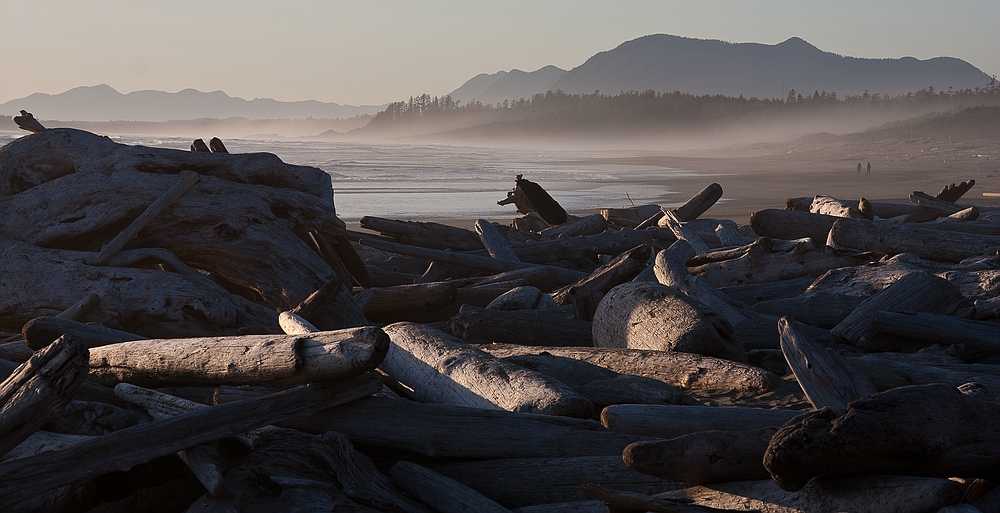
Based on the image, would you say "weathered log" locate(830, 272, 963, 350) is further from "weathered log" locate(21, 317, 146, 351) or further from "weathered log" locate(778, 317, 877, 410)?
"weathered log" locate(21, 317, 146, 351)

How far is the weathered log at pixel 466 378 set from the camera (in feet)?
13.2

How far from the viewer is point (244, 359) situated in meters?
3.58

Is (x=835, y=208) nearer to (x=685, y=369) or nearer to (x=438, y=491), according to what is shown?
(x=685, y=369)

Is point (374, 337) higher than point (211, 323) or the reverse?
higher

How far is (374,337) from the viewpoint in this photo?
3.24 metres

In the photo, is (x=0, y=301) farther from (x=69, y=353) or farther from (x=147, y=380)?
(x=69, y=353)

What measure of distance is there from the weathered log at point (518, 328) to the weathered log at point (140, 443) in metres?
2.94

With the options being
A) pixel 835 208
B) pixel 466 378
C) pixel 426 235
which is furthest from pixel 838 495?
pixel 835 208

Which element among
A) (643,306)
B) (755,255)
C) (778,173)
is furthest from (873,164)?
(643,306)

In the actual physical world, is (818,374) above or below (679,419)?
above

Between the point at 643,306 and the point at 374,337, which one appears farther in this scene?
the point at 643,306

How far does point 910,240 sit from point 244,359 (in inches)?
311

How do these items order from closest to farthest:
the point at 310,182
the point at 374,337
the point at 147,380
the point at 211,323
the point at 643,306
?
the point at 374,337 → the point at 147,380 → the point at 643,306 → the point at 211,323 → the point at 310,182

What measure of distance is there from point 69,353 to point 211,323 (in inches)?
145
